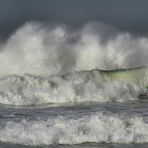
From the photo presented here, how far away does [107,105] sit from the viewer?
1240 cm

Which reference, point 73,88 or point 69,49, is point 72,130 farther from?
point 69,49

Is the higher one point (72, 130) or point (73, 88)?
point (73, 88)

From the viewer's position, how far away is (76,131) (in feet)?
28.6

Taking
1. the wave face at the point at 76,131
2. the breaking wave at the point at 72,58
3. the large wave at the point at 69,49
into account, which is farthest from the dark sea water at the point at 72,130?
the large wave at the point at 69,49

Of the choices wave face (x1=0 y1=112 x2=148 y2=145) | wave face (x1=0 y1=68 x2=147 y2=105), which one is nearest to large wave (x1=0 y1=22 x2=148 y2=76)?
wave face (x1=0 y1=68 x2=147 y2=105)

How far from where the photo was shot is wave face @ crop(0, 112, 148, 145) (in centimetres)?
849

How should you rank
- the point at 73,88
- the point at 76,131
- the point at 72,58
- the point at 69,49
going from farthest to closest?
1. the point at 69,49
2. the point at 72,58
3. the point at 73,88
4. the point at 76,131

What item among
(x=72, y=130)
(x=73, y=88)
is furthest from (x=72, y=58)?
(x=72, y=130)

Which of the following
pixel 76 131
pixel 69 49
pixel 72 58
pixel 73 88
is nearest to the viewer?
pixel 76 131

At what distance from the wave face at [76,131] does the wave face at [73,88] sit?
158 inches

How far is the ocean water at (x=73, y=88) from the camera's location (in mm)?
8633

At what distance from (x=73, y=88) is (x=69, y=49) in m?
2.44

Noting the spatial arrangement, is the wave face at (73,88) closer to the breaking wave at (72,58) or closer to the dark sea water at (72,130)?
the breaking wave at (72,58)

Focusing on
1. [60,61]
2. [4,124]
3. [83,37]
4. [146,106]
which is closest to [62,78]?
[60,61]
